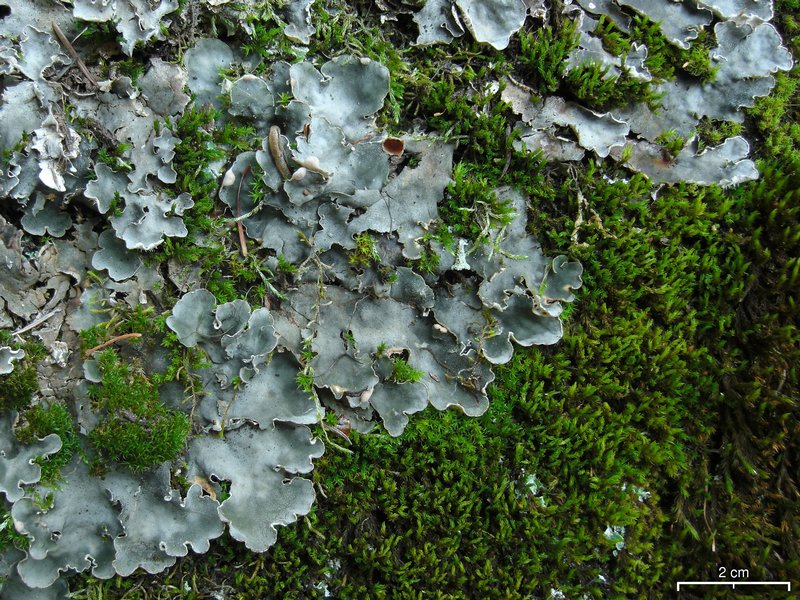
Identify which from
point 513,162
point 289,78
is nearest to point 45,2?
point 289,78

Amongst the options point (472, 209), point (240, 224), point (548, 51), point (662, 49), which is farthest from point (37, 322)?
point (662, 49)

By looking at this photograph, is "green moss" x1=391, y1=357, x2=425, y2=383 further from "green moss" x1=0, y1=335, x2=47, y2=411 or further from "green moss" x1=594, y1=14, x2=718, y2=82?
"green moss" x1=594, y1=14, x2=718, y2=82

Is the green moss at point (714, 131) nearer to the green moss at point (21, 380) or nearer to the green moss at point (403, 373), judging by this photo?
the green moss at point (403, 373)

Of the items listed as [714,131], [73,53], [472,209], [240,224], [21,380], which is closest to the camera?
[21,380]

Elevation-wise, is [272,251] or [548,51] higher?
[548,51]

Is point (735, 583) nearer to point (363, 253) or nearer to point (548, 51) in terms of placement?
point (363, 253)

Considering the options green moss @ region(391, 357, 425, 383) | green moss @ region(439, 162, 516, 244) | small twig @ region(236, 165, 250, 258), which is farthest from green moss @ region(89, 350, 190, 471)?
green moss @ region(439, 162, 516, 244)

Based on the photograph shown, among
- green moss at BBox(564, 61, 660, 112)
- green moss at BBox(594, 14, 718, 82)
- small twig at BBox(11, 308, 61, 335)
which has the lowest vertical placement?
small twig at BBox(11, 308, 61, 335)
